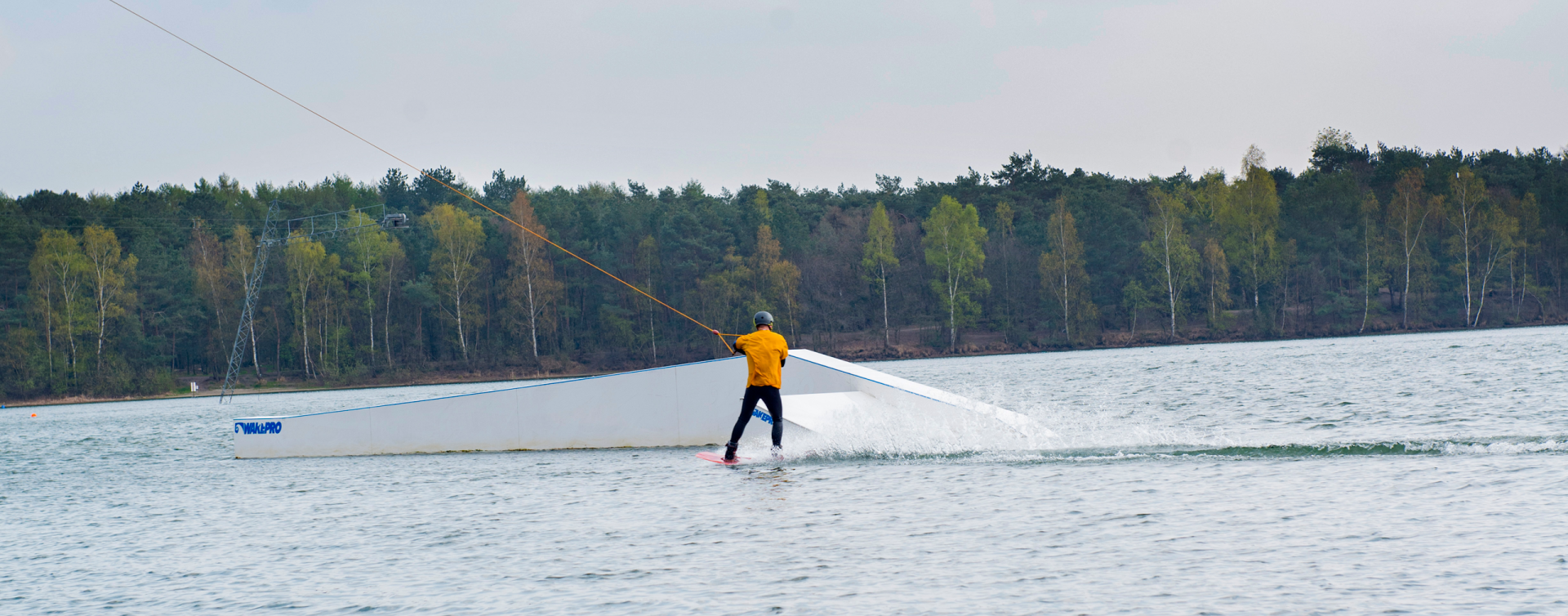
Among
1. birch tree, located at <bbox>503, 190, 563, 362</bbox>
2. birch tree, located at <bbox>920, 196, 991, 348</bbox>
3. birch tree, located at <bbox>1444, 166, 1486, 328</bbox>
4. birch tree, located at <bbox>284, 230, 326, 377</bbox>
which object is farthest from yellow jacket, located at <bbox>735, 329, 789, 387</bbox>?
birch tree, located at <bbox>1444, 166, 1486, 328</bbox>

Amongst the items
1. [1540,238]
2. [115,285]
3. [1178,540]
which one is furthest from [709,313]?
[1178,540]

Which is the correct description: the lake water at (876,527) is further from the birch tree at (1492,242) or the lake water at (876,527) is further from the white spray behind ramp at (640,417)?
the birch tree at (1492,242)

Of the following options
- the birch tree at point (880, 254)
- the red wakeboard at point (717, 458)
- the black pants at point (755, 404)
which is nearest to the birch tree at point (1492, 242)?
the birch tree at point (880, 254)

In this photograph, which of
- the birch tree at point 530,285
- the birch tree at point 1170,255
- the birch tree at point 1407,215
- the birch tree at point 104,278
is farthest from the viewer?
the birch tree at point 530,285

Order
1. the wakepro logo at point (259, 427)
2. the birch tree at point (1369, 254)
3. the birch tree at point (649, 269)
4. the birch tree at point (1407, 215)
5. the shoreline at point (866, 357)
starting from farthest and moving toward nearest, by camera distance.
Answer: the birch tree at point (649, 269)
the birch tree at point (1369, 254)
the birch tree at point (1407, 215)
the shoreline at point (866, 357)
the wakepro logo at point (259, 427)

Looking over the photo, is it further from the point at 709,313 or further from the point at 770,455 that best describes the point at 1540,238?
the point at 770,455

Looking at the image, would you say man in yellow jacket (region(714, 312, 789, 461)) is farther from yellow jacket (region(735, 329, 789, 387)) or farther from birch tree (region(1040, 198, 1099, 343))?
birch tree (region(1040, 198, 1099, 343))

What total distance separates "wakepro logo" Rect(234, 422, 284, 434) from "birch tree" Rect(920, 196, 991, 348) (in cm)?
5793

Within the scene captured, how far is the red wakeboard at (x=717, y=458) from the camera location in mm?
12566

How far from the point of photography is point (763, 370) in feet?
39.9

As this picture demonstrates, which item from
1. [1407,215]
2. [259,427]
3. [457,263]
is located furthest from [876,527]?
[1407,215]

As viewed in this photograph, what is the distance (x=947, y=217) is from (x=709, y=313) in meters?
16.7

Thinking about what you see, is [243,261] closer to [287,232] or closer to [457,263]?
[287,232]

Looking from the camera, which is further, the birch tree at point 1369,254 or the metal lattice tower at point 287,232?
the birch tree at point 1369,254
